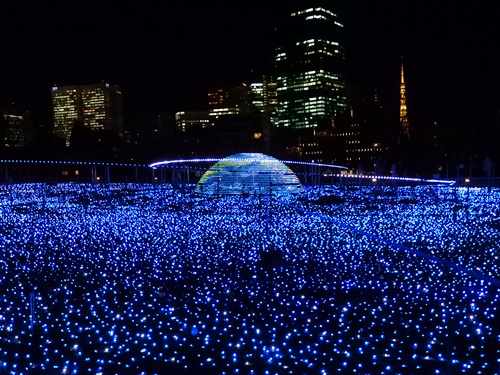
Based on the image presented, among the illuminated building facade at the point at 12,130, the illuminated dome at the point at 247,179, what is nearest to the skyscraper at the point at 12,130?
the illuminated building facade at the point at 12,130

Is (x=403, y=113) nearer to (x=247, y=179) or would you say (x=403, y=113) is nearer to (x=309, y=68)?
(x=247, y=179)

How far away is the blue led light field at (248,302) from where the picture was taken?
221 inches

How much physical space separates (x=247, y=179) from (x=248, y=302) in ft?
92.3

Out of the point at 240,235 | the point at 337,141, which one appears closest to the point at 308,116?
the point at 337,141

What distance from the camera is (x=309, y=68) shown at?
347ft

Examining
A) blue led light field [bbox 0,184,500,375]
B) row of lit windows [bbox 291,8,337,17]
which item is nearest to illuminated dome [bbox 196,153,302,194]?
blue led light field [bbox 0,184,500,375]

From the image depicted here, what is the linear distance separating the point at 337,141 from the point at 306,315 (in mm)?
70019

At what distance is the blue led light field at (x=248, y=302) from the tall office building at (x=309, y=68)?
90.7 m

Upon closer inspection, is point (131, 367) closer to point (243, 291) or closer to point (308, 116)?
point (243, 291)

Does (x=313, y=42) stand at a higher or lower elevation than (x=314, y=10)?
lower

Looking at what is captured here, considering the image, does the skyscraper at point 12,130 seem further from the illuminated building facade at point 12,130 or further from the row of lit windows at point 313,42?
the row of lit windows at point 313,42

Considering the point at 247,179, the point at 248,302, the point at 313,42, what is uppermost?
the point at 313,42

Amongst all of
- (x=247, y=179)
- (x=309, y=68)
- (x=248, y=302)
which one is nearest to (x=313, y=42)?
(x=309, y=68)

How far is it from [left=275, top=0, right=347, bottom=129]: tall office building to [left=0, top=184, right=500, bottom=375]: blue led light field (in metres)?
90.7
